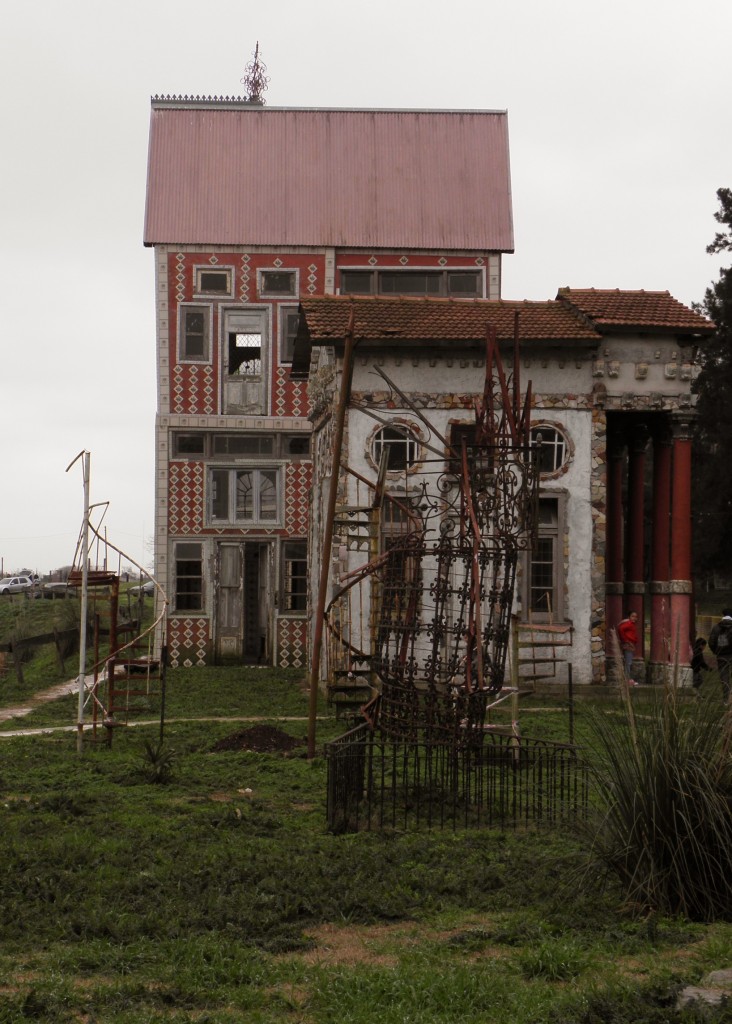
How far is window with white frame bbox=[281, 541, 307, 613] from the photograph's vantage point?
32531 mm

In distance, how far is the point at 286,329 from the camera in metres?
33.2

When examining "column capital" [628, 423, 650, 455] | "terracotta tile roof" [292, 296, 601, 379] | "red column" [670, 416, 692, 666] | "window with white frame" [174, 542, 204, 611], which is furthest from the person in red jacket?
"window with white frame" [174, 542, 204, 611]

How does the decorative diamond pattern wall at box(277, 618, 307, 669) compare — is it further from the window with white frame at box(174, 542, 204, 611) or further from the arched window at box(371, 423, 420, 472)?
the arched window at box(371, 423, 420, 472)

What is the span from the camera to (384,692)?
13.5 m

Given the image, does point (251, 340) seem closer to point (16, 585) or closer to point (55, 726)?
point (55, 726)

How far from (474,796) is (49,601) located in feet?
156

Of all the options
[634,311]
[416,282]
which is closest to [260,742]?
[634,311]

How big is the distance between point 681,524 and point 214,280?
47.0 ft

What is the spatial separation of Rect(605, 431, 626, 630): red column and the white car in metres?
44.7

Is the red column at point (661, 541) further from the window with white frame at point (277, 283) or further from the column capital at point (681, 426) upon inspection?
the window with white frame at point (277, 283)

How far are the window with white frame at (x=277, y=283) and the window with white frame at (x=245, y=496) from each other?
14.0ft

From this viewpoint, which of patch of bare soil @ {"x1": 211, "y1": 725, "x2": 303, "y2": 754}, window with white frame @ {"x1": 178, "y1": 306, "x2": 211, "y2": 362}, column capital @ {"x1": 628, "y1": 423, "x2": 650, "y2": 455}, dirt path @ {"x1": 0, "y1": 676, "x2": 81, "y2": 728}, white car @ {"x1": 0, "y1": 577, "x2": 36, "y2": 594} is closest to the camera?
patch of bare soil @ {"x1": 211, "y1": 725, "x2": 303, "y2": 754}

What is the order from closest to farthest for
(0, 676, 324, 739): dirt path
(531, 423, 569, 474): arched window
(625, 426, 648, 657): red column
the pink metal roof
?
(0, 676, 324, 739): dirt path, (531, 423, 569, 474): arched window, (625, 426, 648, 657): red column, the pink metal roof

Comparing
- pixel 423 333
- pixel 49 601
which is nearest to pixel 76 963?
pixel 423 333
